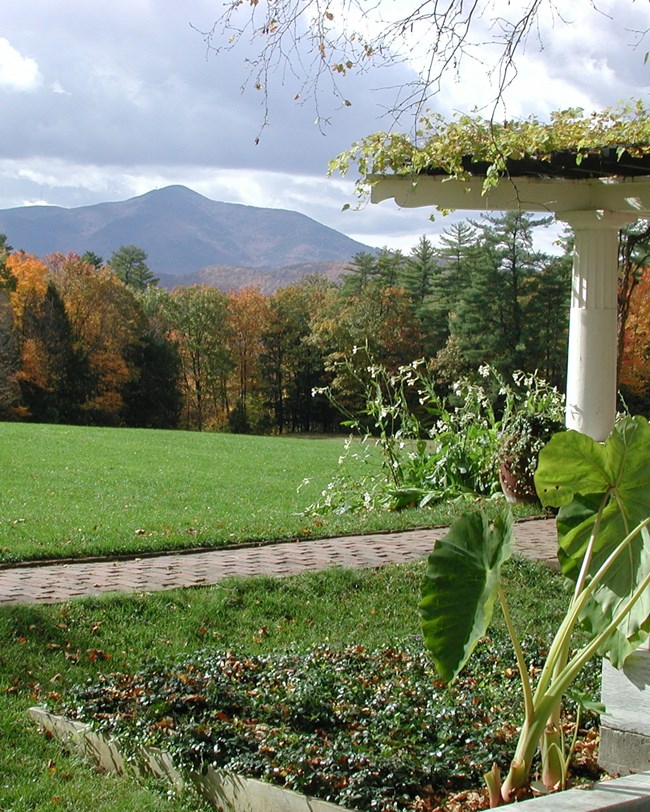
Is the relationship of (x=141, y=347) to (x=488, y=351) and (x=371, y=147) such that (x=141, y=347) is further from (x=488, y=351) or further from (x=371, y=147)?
(x=371, y=147)

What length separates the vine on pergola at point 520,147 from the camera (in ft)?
19.2

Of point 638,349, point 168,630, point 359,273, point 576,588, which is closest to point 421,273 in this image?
point 359,273

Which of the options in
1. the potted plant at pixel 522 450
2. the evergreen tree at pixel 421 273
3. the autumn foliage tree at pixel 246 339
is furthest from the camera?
the autumn foliage tree at pixel 246 339

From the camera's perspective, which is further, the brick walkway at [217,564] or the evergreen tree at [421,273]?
the evergreen tree at [421,273]

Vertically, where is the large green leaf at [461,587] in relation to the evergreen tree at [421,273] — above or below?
below

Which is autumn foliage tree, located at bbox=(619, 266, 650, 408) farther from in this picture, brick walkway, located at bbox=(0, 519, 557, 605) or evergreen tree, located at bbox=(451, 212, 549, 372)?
brick walkway, located at bbox=(0, 519, 557, 605)

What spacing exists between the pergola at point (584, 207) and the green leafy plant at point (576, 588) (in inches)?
137

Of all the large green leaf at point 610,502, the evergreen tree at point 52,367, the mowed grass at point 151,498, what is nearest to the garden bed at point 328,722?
the large green leaf at point 610,502

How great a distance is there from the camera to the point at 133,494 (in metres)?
11.5

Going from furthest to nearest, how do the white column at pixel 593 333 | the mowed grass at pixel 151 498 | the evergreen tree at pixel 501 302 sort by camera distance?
the evergreen tree at pixel 501 302 < the mowed grass at pixel 151 498 < the white column at pixel 593 333

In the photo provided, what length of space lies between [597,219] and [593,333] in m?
0.87

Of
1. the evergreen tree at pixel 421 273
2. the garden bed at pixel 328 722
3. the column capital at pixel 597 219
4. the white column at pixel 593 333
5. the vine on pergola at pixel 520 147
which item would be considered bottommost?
the garden bed at pixel 328 722

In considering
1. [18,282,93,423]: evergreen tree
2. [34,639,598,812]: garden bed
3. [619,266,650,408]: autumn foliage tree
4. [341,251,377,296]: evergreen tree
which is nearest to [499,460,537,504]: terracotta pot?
[34,639,598,812]: garden bed

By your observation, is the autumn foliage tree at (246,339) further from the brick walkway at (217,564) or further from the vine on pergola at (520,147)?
the vine on pergola at (520,147)
